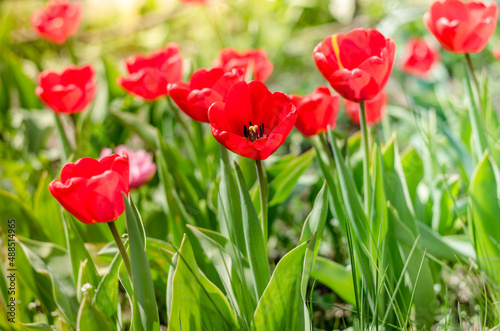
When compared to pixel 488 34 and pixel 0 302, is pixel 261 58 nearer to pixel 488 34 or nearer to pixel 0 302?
pixel 488 34

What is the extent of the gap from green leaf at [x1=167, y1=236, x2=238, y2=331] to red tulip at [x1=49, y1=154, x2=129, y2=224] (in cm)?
14

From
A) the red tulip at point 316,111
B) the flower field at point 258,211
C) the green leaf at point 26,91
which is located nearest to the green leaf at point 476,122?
the flower field at point 258,211

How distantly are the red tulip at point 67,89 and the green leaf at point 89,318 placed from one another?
81 cm

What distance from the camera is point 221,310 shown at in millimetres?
970

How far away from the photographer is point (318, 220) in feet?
3.21

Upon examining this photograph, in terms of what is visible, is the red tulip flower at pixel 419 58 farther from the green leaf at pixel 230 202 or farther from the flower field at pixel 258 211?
the green leaf at pixel 230 202

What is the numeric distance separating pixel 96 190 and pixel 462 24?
0.89 metres

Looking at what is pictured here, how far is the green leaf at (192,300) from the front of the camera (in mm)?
884

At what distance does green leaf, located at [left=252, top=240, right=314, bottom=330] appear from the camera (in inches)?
35.4

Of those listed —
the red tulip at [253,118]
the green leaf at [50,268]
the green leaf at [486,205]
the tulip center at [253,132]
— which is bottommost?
the green leaf at [486,205]

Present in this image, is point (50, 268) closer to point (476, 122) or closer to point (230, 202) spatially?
point (230, 202)

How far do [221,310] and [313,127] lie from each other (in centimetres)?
49

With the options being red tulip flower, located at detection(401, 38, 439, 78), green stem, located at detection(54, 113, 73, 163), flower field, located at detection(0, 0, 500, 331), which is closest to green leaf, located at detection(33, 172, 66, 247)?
flower field, located at detection(0, 0, 500, 331)

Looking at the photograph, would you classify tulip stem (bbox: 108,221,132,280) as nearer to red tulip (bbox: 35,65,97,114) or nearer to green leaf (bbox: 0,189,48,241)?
green leaf (bbox: 0,189,48,241)
